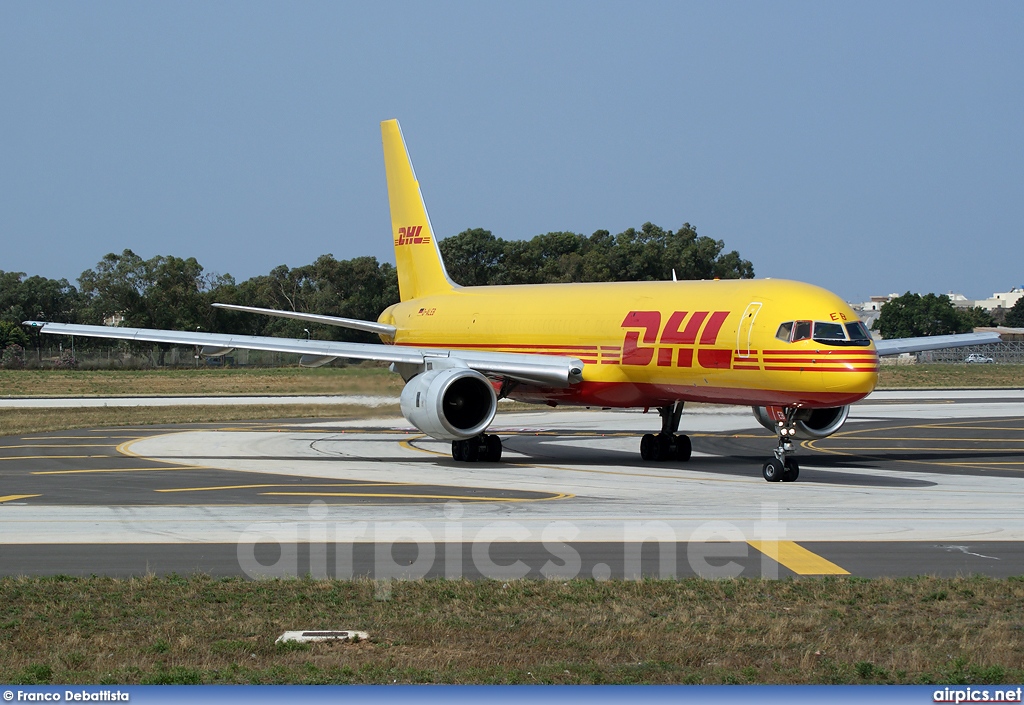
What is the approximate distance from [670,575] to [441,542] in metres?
3.57

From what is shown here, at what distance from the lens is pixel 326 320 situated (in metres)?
32.2

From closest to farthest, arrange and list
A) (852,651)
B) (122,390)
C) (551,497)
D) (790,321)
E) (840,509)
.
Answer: (852,651) < (840,509) < (551,497) < (790,321) < (122,390)

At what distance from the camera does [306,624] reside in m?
10.9

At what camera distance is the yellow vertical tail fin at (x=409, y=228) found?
119ft

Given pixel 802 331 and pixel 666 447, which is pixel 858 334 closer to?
pixel 802 331

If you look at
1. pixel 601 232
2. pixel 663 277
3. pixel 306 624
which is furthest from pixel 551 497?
pixel 601 232

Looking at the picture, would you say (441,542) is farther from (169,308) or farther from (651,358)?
(169,308)

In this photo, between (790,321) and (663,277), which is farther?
(663,277)

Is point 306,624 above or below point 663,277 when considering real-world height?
below

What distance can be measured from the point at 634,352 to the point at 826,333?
4.98 m

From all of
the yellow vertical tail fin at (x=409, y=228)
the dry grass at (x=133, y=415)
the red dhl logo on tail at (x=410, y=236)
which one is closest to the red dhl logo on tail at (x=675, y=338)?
the yellow vertical tail fin at (x=409, y=228)

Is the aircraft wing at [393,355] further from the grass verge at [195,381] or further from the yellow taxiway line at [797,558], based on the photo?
the grass verge at [195,381]

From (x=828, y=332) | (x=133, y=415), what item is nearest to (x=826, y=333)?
(x=828, y=332)

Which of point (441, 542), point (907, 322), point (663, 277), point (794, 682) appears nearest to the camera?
point (794, 682)
